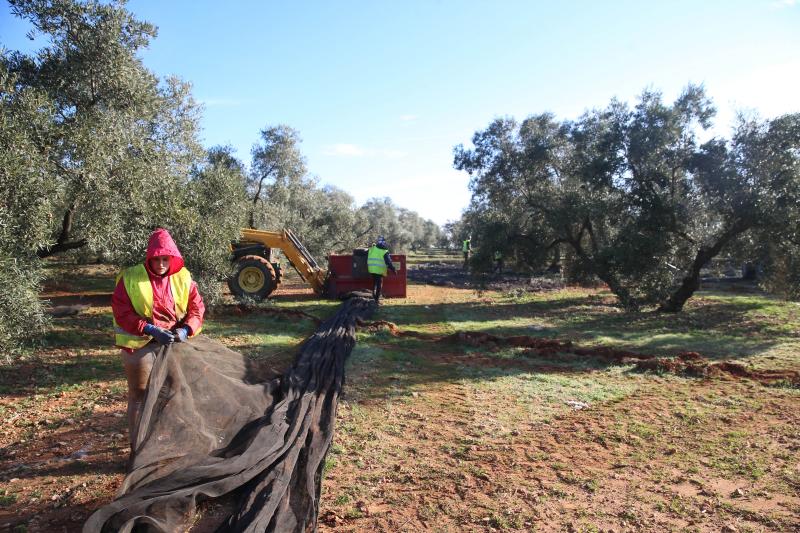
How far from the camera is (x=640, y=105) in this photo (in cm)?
1280

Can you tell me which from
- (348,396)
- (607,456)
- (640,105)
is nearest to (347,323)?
(348,396)

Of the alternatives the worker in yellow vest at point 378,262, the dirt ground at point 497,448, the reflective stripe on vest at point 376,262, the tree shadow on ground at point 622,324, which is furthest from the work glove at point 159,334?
the reflective stripe on vest at point 376,262

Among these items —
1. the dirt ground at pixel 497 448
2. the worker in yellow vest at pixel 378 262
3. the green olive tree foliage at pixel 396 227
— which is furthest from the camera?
the green olive tree foliage at pixel 396 227

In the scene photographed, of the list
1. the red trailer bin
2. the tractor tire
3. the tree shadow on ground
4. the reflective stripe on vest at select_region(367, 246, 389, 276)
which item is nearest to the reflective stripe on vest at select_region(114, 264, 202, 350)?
the tree shadow on ground

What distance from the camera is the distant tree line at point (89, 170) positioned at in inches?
211

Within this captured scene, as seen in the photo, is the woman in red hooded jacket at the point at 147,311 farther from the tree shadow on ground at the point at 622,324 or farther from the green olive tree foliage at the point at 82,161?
the tree shadow on ground at the point at 622,324

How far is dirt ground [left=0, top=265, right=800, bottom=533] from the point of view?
3475 mm

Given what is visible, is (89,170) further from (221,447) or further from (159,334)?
(221,447)

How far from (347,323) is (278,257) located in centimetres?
1125

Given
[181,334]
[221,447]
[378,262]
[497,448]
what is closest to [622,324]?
[378,262]

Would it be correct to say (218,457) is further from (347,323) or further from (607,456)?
(347,323)

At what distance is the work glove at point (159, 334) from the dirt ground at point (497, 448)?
1167 millimetres

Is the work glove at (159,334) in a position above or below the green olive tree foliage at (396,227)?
below

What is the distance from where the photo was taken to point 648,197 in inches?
499
